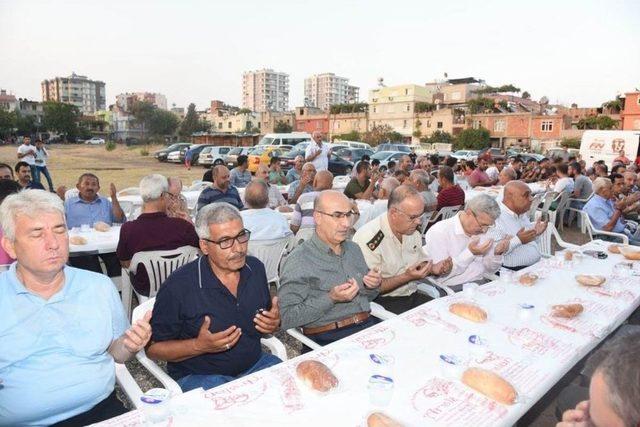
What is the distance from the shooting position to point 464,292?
3.01 meters

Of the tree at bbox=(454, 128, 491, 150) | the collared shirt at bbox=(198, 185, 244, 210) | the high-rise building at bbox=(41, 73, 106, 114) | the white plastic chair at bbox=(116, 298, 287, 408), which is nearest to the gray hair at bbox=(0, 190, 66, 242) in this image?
the white plastic chair at bbox=(116, 298, 287, 408)

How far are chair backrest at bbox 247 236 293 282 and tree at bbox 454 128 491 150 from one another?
45.2 metres

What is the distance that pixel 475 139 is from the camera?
45.7 metres

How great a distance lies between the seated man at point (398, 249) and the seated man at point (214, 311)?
3.81 feet

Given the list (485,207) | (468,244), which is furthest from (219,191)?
(485,207)

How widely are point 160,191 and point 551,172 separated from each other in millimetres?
12696

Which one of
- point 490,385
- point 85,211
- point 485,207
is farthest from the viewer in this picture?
point 85,211

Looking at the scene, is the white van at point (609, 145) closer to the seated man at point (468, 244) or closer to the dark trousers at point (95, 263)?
the seated man at point (468, 244)

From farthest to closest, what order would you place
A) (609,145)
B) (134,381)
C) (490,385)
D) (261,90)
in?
(261,90) < (609,145) < (134,381) < (490,385)

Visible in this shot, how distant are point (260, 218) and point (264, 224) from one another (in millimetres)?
74

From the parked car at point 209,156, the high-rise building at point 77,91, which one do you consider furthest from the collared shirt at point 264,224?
the high-rise building at point 77,91

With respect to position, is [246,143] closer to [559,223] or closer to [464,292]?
[559,223]

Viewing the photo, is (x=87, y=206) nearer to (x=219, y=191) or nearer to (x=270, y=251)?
(x=219, y=191)

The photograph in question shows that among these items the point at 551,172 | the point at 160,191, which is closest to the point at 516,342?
the point at 160,191
